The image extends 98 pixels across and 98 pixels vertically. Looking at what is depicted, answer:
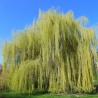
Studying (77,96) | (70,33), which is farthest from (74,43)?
(77,96)

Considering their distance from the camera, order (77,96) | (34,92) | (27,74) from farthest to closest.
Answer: (34,92) → (27,74) → (77,96)

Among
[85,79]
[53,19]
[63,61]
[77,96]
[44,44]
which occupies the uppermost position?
[53,19]

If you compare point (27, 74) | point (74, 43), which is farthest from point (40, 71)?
point (74, 43)

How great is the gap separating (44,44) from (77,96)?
15.1 feet

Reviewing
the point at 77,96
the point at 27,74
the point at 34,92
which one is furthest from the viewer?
the point at 34,92

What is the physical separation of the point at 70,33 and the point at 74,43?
0.81 metres

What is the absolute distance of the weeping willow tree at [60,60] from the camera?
20.2 metres

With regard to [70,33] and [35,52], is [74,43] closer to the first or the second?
[70,33]

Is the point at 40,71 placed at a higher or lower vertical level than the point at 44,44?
lower

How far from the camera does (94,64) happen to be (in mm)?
21000

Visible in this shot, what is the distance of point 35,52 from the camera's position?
22.4 metres

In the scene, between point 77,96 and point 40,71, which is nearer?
point 77,96

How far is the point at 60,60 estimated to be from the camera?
20484 mm

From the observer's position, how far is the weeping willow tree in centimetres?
2020
